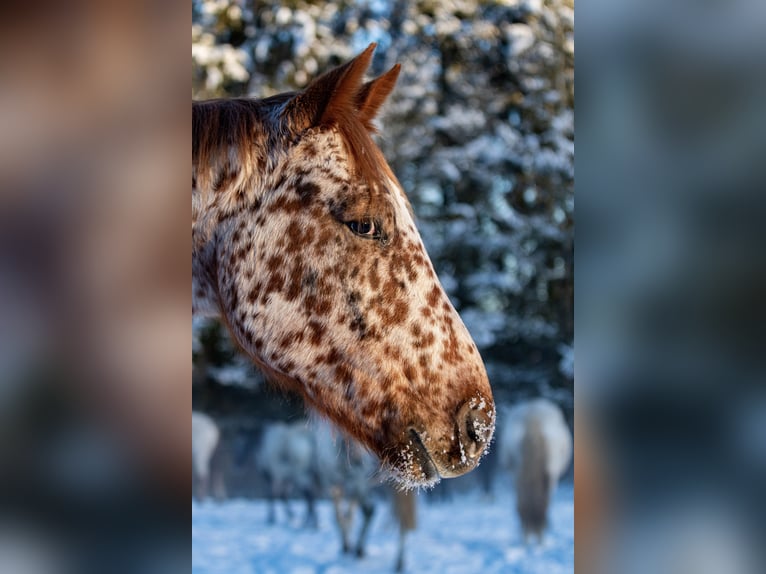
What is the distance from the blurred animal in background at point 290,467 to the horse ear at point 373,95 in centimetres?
116

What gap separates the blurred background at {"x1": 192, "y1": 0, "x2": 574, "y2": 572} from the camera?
1.69 m

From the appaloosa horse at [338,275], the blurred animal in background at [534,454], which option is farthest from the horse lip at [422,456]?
the blurred animal in background at [534,454]

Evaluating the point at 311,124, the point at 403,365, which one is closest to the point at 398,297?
the point at 403,365

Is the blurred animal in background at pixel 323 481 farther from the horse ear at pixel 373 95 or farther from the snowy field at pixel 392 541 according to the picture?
the horse ear at pixel 373 95

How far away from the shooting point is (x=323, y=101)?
0.72 meters

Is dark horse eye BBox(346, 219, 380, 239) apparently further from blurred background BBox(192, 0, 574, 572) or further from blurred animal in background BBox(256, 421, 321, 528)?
blurred animal in background BBox(256, 421, 321, 528)

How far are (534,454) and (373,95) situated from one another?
1.34 meters
